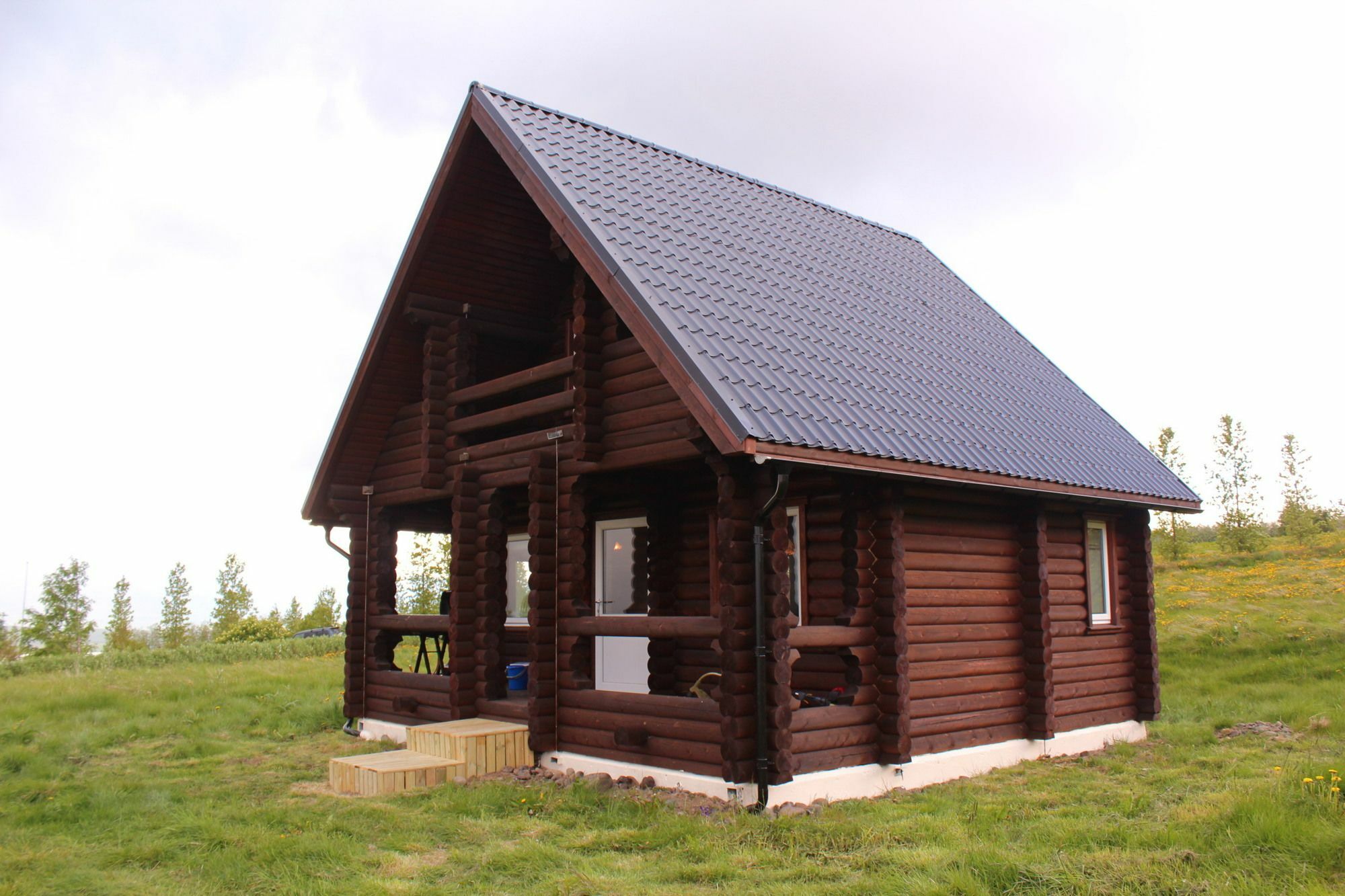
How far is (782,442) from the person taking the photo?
718cm

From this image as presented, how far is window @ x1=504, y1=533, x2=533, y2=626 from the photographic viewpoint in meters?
13.2

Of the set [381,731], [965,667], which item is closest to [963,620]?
[965,667]

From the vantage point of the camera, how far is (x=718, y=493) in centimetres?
874

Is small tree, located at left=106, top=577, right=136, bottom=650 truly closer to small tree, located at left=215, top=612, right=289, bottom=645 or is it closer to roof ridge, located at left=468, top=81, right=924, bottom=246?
small tree, located at left=215, top=612, right=289, bottom=645

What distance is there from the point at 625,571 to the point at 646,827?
174 inches

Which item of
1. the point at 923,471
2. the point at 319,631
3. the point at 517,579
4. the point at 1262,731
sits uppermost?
the point at 923,471

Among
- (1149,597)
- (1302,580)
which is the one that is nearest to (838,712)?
(1149,597)

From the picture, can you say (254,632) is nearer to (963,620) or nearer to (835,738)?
(963,620)

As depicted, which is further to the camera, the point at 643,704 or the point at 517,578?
the point at 517,578

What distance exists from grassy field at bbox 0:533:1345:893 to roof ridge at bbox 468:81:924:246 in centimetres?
682

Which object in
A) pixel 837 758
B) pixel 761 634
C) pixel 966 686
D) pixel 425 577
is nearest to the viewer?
pixel 761 634

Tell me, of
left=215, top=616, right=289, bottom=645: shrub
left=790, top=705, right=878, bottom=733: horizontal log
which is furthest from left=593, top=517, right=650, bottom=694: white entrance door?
left=215, top=616, right=289, bottom=645: shrub

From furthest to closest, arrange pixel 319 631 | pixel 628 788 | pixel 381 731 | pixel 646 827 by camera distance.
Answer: pixel 319 631 < pixel 381 731 < pixel 628 788 < pixel 646 827

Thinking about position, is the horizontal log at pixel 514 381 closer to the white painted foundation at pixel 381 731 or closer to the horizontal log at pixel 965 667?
the white painted foundation at pixel 381 731
